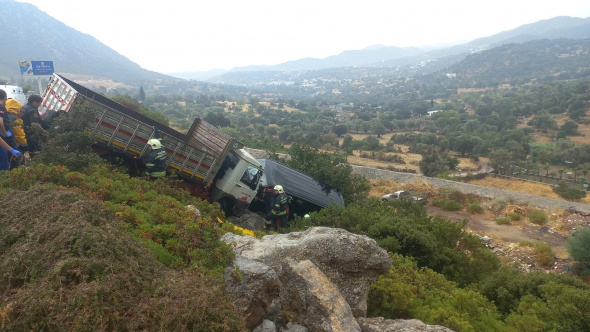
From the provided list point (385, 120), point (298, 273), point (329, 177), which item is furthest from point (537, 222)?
point (385, 120)

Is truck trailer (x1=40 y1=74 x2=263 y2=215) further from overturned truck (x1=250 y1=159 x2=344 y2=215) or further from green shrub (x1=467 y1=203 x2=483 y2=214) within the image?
green shrub (x1=467 y1=203 x2=483 y2=214)

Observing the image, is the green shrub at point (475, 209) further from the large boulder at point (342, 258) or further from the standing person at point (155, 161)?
the standing person at point (155, 161)

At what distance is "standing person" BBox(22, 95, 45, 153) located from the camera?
25.4 feet

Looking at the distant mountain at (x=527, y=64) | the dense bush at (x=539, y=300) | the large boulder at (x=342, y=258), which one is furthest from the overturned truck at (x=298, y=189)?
the distant mountain at (x=527, y=64)

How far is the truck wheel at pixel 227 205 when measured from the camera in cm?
965

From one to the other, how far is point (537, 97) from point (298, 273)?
98391 millimetres

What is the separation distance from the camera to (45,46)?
133750 millimetres

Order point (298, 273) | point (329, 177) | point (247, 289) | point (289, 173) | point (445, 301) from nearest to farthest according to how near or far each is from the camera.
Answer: point (247, 289)
point (298, 273)
point (445, 301)
point (289, 173)
point (329, 177)

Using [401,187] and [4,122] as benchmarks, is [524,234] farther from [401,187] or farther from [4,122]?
[4,122]

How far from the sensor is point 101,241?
3.23 metres

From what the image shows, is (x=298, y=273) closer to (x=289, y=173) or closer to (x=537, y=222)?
(x=289, y=173)

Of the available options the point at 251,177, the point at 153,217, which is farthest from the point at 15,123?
the point at 251,177

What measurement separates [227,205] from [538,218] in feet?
53.0

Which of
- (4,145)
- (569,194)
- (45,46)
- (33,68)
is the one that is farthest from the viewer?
(45,46)
